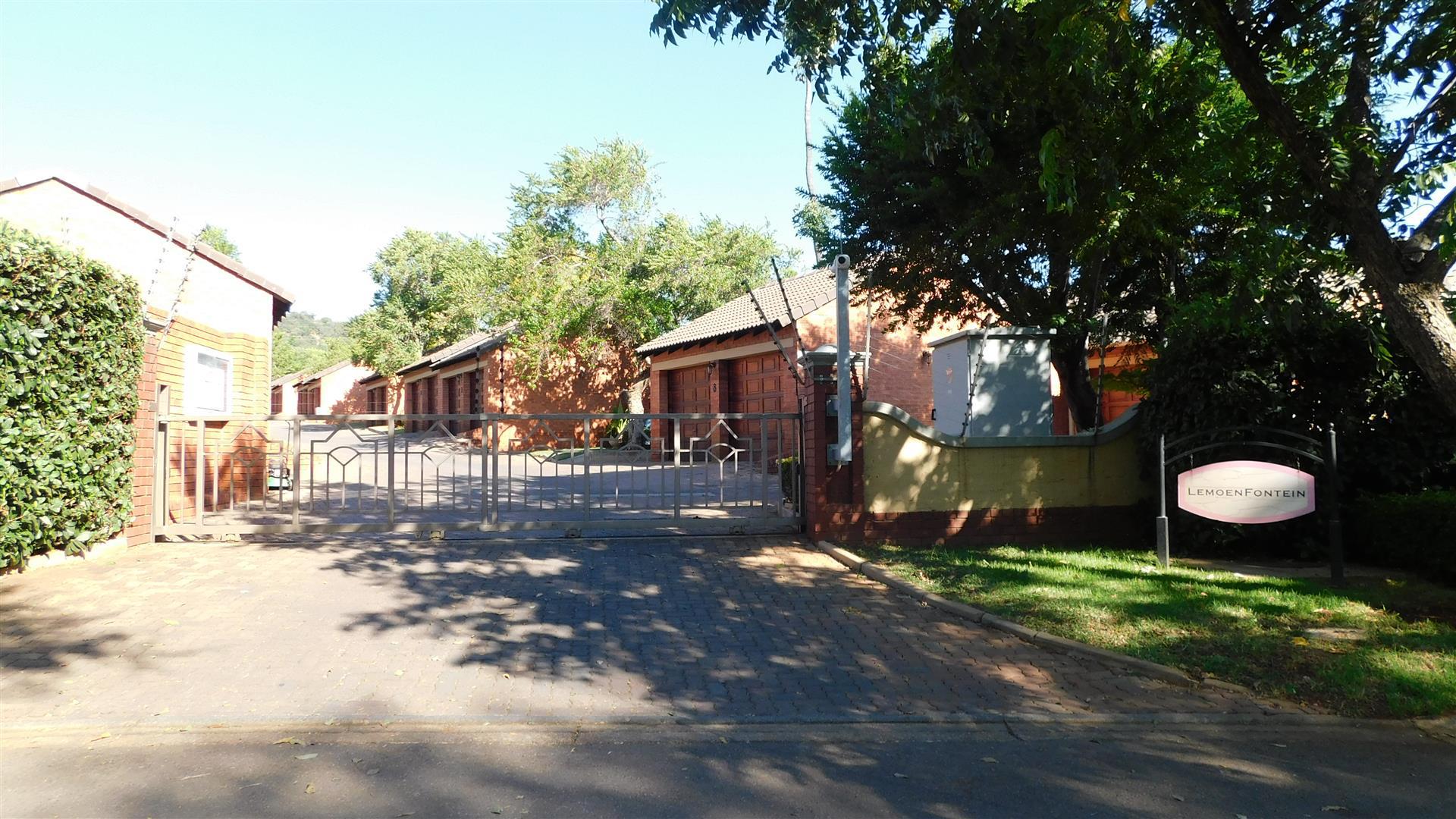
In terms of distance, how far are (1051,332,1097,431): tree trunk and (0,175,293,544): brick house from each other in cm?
1065

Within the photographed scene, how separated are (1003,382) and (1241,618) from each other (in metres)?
5.00

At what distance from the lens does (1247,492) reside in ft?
27.6

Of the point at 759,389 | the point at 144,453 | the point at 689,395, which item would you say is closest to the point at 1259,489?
the point at 144,453

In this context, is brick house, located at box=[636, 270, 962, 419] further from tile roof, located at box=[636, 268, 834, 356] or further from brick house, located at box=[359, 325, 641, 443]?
brick house, located at box=[359, 325, 641, 443]

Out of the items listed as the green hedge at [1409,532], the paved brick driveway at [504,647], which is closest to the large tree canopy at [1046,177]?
the green hedge at [1409,532]

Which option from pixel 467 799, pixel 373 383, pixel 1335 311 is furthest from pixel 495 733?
pixel 373 383

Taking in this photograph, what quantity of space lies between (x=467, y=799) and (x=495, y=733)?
0.86m

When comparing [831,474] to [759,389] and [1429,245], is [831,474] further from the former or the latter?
[759,389]

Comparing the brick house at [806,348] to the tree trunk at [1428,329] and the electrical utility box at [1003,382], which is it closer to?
the electrical utility box at [1003,382]

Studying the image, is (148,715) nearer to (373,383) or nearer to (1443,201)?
(1443,201)

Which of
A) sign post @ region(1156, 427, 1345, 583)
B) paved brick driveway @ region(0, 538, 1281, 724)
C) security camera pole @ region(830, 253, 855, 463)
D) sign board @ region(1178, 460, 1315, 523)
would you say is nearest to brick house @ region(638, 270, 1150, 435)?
security camera pole @ region(830, 253, 855, 463)

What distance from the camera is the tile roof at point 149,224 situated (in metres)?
11.1

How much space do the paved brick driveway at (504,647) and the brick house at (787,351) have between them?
1091 centimetres

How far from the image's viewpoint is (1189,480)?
8570mm
